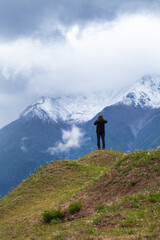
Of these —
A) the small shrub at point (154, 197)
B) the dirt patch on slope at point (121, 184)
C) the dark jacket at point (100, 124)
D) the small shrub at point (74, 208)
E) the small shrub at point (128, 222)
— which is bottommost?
the small shrub at point (128, 222)

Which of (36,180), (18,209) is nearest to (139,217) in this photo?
(18,209)

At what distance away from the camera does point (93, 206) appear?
1478cm

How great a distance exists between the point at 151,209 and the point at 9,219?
10.4 meters

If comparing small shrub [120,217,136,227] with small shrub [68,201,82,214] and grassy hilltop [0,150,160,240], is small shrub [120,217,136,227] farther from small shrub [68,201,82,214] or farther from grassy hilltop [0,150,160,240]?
small shrub [68,201,82,214]

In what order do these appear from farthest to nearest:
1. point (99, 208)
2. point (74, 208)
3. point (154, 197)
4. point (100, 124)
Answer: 1. point (100, 124)
2. point (74, 208)
3. point (99, 208)
4. point (154, 197)

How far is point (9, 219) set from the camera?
17797 millimetres

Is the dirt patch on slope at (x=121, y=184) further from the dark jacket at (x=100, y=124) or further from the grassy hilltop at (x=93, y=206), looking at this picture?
the dark jacket at (x=100, y=124)

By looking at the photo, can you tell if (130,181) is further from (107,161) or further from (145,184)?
(107,161)

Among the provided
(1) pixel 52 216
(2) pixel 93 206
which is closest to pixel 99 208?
(2) pixel 93 206

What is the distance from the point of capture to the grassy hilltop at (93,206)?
10.6 m

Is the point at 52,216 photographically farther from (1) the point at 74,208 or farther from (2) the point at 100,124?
(2) the point at 100,124

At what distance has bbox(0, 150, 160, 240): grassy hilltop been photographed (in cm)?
1059

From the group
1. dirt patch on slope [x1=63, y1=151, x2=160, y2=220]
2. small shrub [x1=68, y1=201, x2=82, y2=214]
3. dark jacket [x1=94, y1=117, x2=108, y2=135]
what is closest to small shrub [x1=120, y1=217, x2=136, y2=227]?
dirt patch on slope [x1=63, y1=151, x2=160, y2=220]

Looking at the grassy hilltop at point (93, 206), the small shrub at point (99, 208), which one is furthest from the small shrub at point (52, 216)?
the small shrub at point (99, 208)
